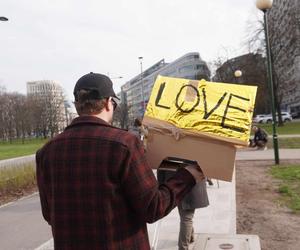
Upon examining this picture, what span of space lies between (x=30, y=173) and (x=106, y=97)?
13.1 metres

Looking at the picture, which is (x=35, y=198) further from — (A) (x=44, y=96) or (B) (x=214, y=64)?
(A) (x=44, y=96)

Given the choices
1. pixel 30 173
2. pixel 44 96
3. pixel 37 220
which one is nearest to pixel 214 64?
pixel 44 96

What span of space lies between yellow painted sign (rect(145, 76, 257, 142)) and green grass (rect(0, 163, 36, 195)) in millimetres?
10603

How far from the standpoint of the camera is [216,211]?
28.1 feet

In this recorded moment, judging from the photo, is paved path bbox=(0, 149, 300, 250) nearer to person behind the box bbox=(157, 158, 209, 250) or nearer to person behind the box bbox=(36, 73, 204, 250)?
person behind the box bbox=(157, 158, 209, 250)

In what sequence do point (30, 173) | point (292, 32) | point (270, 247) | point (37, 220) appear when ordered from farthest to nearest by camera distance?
point (292, 32)
point (30, 173)
point (37, 220)
point (270, 247)

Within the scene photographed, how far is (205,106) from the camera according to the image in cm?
361

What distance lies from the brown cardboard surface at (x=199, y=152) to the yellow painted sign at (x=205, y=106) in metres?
0.08

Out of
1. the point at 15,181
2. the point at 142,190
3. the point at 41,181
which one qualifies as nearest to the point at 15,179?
the point at 15,181

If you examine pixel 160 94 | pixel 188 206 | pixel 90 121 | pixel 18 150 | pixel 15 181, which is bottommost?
pixel 18 150

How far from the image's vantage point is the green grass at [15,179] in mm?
13758

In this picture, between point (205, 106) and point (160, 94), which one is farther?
point (160, 94)

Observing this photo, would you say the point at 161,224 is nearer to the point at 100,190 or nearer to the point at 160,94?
the point at 160,94

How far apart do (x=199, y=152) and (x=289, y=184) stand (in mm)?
9115
